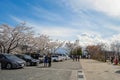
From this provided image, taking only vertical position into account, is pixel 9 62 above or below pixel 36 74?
above

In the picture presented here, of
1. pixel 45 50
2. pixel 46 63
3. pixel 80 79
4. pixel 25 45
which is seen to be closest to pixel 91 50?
pixel 45 50

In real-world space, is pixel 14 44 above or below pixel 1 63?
above

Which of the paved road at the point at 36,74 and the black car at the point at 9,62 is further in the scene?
the black car at the point at 9,62

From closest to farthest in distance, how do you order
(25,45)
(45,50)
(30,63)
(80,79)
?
(80,79)
(30,63)
(25,45)
(45,50)

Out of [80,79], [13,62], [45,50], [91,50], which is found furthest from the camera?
[91,50]

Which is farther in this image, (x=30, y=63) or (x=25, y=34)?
(x=25, y=34)

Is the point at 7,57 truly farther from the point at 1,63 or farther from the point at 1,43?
the point at 1,43

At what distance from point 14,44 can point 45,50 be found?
34.0 metres

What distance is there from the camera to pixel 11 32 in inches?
2031

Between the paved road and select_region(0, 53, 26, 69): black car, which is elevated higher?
select_region(0, 53, 26, 69): black car

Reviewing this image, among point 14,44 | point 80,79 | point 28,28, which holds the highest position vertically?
point 28,28

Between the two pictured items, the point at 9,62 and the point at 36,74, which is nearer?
the point at 36,74

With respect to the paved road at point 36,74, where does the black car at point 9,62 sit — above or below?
above

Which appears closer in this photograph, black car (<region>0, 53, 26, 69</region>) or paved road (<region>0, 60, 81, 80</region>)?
paved road (<region>0, 60, 81, 80</region>)
